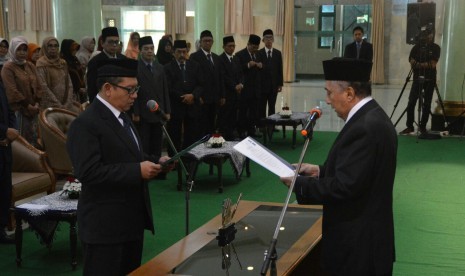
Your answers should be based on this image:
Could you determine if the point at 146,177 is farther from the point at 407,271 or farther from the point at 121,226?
the point at 407,271

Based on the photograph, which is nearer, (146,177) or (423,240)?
A: (146,177)

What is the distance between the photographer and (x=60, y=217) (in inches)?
191

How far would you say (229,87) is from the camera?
10.1m

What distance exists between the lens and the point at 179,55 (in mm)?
8523

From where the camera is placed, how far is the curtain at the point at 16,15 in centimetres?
2119

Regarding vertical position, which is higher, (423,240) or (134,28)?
(134,28)

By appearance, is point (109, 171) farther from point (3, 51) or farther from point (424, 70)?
point (424, 70)

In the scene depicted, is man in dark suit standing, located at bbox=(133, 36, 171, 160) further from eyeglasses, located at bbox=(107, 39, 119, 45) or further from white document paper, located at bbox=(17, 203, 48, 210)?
white document paper, located at bbox=(17, 203, 48, 210)

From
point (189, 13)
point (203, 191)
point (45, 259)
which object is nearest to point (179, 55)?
point (203, 191)

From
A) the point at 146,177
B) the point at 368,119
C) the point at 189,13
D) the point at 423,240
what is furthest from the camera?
the point at 189,13

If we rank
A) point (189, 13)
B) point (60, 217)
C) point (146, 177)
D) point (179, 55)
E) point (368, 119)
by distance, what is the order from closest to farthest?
point (368, 119)
point (146, 177)
point (60, 217)
point (179, 55)
point (189, 13)

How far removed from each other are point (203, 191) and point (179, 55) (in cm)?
206

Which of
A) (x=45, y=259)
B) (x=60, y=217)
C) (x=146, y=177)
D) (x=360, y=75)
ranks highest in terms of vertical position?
(x=360, y=75)

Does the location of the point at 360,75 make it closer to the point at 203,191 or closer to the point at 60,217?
the point at 60,217
